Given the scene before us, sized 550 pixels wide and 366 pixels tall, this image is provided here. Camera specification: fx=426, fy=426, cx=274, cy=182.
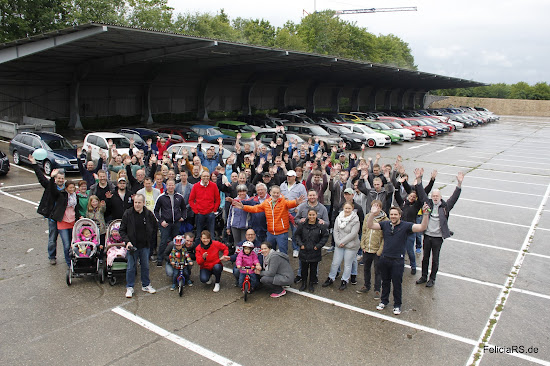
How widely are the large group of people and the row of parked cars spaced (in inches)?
246

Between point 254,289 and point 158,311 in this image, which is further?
point 254,289

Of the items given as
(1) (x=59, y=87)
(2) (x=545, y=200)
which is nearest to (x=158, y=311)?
(2) (x=545, y=200)

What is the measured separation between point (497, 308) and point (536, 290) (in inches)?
50.3

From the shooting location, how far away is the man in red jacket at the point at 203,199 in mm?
8552

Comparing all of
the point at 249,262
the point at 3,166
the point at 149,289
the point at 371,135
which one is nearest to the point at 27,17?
the point at 3,166

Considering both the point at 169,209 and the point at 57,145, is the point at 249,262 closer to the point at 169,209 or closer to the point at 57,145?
the point at 169,209

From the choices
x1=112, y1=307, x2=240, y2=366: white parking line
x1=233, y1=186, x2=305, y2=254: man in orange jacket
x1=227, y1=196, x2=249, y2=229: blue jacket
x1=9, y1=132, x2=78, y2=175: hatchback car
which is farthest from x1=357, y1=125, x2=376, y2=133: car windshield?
x1=112, y1=307, x2=240, y2=366: white parking line

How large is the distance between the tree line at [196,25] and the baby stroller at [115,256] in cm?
3732

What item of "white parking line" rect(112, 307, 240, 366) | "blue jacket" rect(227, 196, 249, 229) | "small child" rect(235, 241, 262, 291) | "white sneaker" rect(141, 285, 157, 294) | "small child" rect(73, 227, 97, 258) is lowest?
"white parking line" rect(112, 307, 240, 366)

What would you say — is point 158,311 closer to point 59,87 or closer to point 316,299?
point 316,299

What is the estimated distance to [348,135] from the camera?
27.8 metres

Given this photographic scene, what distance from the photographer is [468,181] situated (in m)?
17.8

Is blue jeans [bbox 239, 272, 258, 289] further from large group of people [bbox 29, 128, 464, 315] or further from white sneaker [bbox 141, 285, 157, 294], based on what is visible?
white sneaker [bbox 141, 285, 157, 294]

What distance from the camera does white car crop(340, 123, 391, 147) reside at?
2822 cm
